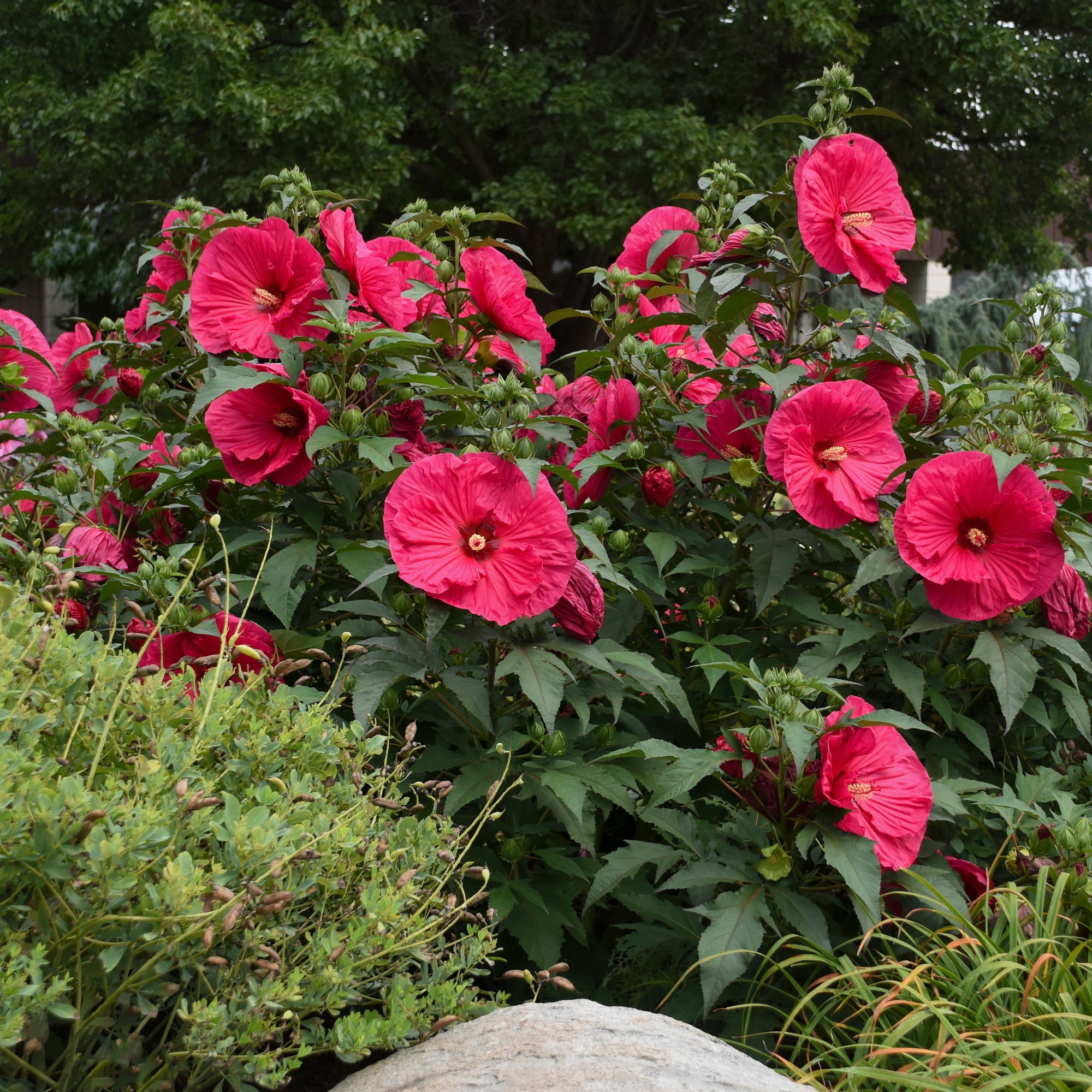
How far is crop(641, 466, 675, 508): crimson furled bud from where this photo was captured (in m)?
1.84

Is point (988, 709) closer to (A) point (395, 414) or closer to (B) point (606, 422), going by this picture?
(B) point (606, 422)

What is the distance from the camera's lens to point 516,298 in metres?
1.89

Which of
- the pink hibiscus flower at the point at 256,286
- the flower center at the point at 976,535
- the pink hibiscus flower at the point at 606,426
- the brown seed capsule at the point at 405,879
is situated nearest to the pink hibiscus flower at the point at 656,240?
the pink hibiscus flower at the point at 606,426

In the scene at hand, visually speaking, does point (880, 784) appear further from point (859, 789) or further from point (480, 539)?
point (480, 539)

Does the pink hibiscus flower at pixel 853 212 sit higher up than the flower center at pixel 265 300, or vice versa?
the pink hibiscus flower at pixel 853 212

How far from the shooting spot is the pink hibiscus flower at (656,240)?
2178 mm

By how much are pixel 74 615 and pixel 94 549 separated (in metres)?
0.12

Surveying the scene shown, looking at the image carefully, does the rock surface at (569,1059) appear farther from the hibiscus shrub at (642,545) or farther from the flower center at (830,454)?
the flower center at (830,454)

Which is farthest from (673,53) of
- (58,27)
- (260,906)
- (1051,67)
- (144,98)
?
(260,906)

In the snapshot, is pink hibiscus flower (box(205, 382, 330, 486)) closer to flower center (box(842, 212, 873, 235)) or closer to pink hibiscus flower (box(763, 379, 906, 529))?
pink hibiscus flower (box(763, 379, 906, 529))

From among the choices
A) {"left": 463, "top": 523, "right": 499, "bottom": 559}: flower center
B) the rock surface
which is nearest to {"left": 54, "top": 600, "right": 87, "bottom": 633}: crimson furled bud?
{"left": 463, "top": 523, "right": 499, "bottom": 559}: flower center

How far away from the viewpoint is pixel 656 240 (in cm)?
213

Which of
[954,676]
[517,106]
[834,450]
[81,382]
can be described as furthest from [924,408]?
[517,106]

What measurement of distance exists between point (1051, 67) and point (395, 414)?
10417 millimetres
